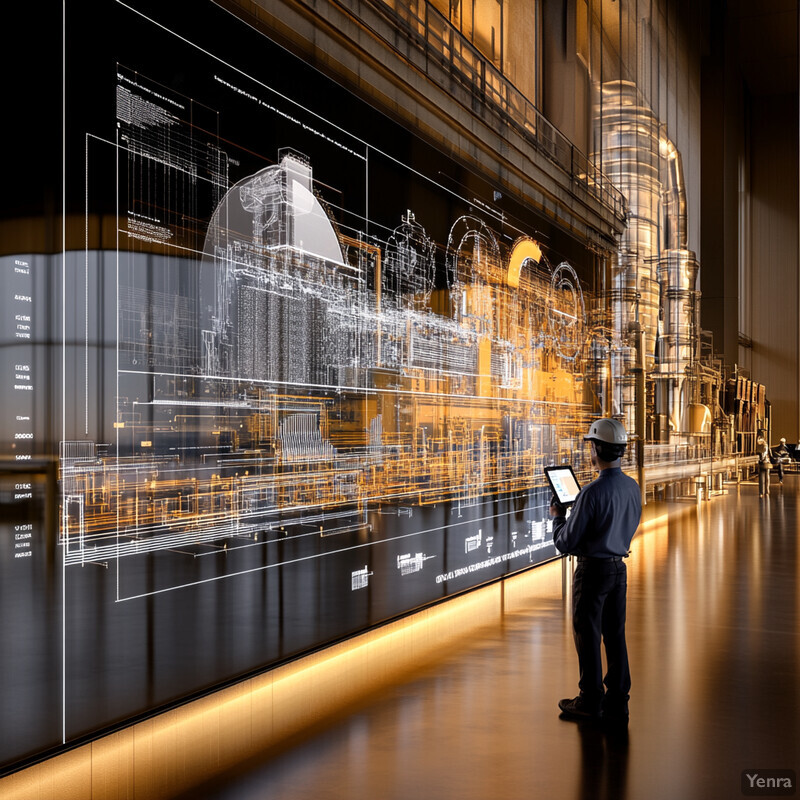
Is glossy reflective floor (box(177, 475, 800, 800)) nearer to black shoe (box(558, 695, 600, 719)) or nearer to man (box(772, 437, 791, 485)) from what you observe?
black shoe (box(558, 695, 600, 719))

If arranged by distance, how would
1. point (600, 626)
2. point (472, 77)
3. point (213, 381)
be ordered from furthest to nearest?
point (472, 77), point (600, 626), point (213, 381)

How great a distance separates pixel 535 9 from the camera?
31.8ft

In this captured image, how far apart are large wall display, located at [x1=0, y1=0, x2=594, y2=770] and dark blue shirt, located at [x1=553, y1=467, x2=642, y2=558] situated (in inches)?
60.0

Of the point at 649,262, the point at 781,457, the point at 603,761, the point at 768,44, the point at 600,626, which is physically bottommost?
the point at 603,761

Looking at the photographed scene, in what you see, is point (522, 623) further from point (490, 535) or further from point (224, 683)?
point (224, 683)

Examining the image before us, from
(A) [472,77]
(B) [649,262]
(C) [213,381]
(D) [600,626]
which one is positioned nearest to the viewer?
(C) [213,381]

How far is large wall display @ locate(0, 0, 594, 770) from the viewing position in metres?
3.51

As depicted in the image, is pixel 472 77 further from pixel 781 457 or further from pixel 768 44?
pixel 768 44

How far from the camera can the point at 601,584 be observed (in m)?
4.51

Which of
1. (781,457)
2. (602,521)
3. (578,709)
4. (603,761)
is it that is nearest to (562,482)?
(602,521)

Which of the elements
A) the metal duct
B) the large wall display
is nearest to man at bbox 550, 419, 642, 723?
the large wall display

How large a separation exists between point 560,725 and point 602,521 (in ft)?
3.49

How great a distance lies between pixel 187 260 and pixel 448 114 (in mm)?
3579

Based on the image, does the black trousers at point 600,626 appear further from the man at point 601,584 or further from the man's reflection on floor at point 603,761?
the man's reflection on floor at point 603,761
